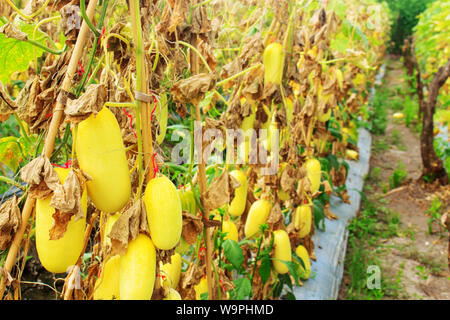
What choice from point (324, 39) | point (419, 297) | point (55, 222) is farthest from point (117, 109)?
point (419, 297)

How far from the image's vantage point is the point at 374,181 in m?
4.64

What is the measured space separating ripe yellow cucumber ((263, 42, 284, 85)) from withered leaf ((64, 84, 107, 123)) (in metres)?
0.95

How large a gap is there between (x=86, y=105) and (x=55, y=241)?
0.22 metres

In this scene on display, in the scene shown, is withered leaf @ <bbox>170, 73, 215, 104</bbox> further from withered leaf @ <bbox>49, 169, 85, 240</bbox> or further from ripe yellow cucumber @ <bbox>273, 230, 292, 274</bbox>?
ripe yellow cucumber @ <bbox>273, 230, 292, 274</bbox>

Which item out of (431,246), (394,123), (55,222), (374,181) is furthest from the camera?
(394,123)

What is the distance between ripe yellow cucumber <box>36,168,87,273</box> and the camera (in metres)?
0.59

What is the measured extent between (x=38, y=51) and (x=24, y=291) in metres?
1.69

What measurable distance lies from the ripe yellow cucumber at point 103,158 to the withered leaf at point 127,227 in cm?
3

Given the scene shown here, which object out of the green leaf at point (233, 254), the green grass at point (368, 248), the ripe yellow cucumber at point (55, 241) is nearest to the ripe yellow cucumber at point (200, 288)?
the green leaf at point (233, 254)

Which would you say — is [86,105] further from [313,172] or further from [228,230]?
[313,172]

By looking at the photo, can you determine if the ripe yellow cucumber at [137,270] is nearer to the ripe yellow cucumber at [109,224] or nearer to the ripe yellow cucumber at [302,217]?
the ripe yellow cucumber at [109,224]

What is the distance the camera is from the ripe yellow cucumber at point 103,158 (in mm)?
592
